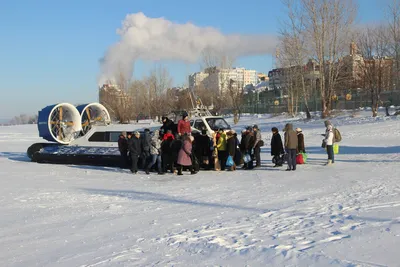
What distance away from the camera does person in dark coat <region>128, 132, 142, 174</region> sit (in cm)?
1474

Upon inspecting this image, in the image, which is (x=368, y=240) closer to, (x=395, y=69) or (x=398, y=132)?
(x=398, y=132)

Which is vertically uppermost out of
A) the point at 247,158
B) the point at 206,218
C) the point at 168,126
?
the point at 168,126

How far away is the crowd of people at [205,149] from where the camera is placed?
47.4 ft

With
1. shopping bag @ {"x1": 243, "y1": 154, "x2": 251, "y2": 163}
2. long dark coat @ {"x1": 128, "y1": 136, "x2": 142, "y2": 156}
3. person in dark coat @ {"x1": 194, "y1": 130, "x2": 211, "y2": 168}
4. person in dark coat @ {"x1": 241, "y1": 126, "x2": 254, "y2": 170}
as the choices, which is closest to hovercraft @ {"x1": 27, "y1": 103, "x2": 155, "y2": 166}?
long dark coat @ {"x1": 128, "y1": 136, "x2": 142, "y2": 156}

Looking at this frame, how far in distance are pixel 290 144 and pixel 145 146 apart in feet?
15.7

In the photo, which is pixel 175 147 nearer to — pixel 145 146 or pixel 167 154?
pixel 167 154

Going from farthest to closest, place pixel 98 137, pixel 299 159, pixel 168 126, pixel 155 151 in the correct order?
pixel 98 137, pixel 168 126, pixel 299 159, pixel 155 151

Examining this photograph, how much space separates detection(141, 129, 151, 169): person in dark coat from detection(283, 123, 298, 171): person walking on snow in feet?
14.9

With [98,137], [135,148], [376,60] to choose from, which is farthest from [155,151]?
[376,60]

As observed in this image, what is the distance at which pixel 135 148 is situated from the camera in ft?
48.4

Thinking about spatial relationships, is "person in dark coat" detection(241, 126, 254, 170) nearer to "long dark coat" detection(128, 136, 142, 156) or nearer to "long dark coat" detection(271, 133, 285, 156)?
"long dark coat" detection(271, 133, 285, 156)

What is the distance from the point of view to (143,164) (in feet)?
49.6

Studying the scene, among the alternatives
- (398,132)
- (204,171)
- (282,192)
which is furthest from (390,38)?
(282,192)

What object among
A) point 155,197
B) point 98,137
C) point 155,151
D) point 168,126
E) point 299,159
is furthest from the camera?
point 98,137
